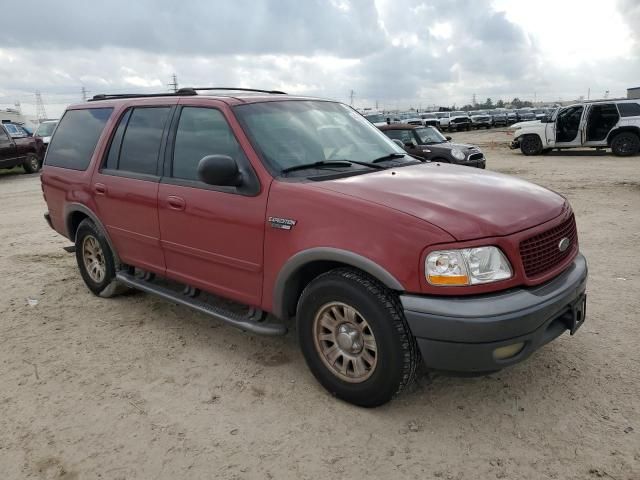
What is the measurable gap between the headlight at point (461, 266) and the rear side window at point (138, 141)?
245 centimetres

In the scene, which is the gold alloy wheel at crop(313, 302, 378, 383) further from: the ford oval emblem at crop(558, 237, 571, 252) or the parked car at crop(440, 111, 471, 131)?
the parked car at crop(440, 111, 471, 131)

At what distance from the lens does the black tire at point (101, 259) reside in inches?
193

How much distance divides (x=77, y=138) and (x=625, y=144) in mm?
17692

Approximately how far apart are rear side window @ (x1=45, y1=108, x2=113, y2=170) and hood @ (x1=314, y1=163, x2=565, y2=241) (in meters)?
2.73

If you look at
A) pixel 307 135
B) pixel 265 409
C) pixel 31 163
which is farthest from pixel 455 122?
pixel 265 409

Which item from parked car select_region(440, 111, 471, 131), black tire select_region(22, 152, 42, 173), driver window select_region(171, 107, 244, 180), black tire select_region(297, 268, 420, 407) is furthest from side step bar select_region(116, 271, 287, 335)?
parked car select_region(440, 111, 471, 131)

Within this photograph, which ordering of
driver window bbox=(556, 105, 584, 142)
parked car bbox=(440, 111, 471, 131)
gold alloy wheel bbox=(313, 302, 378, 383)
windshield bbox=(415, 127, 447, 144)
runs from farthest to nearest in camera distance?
parked car bbox=(440, 111, 471, 131)
driver window bbox=(556, 105, 584, 142)
windshield bbox=(415, 127, 447, 144)
gold alloy wheel bbox=(313, 302, 378, 383)

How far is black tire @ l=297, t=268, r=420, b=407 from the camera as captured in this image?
9.30ft

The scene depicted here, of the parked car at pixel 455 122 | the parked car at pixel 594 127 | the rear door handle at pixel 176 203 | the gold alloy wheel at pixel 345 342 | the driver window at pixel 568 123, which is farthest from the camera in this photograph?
the parked car at pixel 455 122

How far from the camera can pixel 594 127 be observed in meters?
17.8

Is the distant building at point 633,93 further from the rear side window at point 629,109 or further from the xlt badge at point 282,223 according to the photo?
the xlt badge at point 282,223

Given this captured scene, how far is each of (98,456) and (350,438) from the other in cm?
136

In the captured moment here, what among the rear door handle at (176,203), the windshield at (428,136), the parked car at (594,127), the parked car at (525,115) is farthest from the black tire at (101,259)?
the parked car at (525,115)

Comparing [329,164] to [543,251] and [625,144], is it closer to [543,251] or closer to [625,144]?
[543,251]
